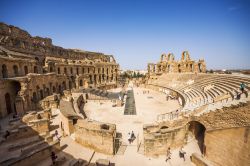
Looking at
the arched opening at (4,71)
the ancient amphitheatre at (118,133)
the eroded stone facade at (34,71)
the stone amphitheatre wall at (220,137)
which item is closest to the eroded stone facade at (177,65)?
the eroded stone facade at (34,71)

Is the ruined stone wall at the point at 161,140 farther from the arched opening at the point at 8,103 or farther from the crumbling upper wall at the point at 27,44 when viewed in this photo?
the crumbling upper wall at the point at 27,44

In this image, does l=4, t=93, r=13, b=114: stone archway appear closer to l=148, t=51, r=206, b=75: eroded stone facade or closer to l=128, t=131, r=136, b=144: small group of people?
l=128, t=131, r=136, b=144: small group of people

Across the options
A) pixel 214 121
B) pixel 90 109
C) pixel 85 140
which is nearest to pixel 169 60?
pixel 90 109

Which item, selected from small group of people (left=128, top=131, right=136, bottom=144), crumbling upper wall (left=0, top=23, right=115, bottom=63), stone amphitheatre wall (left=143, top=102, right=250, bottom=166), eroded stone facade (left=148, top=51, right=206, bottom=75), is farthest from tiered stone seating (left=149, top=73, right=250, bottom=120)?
crumbling upper wall (left=0, top=23, right=115, bottom=63)

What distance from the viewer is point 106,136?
10.2 m

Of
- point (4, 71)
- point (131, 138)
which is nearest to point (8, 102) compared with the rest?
point (4, 71)

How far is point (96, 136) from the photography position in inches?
414

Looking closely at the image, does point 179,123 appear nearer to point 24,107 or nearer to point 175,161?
point 175,161

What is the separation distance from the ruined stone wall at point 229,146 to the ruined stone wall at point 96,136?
279 inches

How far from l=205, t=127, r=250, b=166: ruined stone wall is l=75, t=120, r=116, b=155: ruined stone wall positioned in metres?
7.09

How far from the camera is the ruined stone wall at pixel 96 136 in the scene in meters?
10.2

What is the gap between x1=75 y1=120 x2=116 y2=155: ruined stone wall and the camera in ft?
33.3

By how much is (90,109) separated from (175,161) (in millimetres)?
14531

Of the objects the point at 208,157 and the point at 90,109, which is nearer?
the point at 208,157
